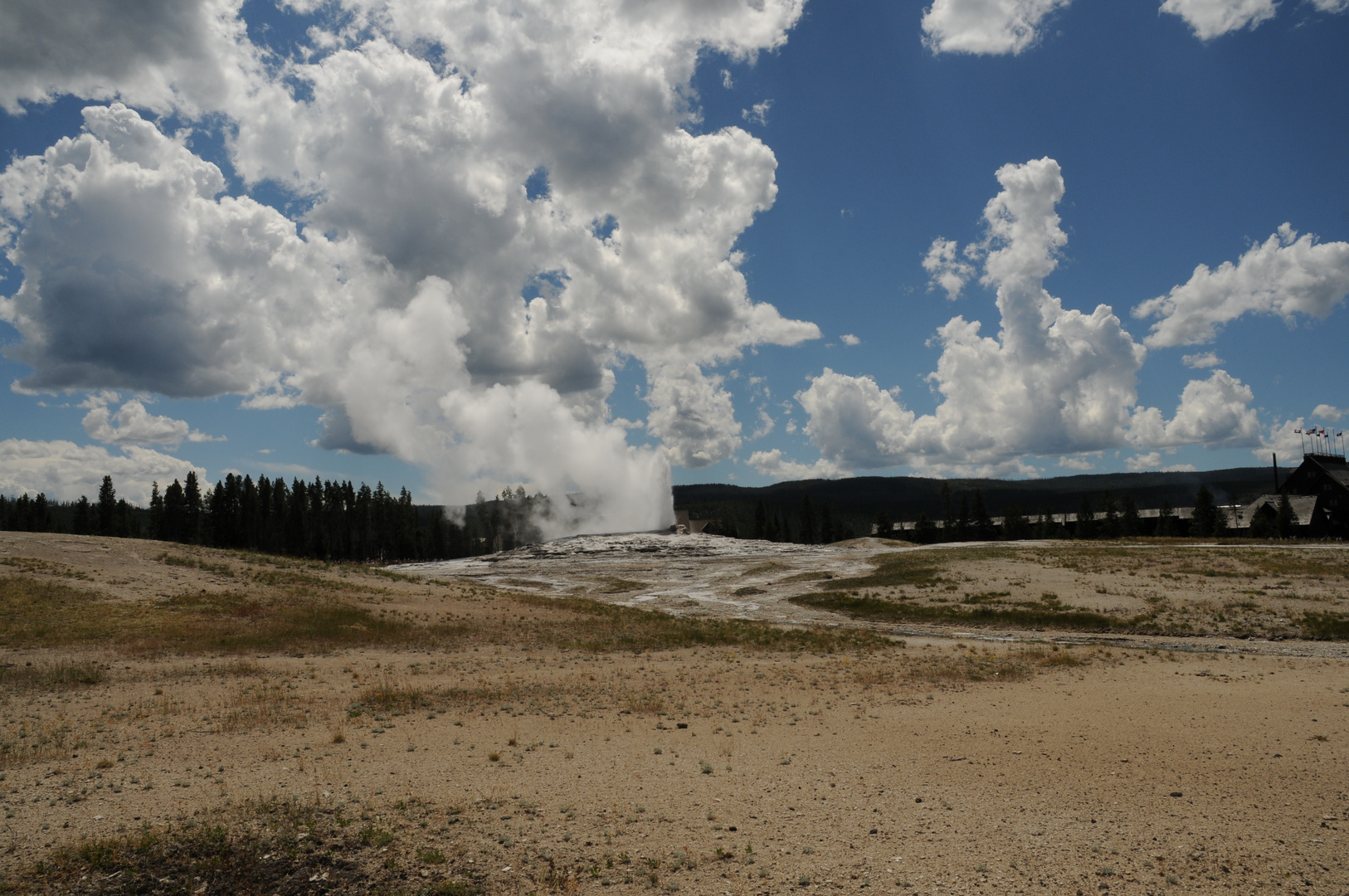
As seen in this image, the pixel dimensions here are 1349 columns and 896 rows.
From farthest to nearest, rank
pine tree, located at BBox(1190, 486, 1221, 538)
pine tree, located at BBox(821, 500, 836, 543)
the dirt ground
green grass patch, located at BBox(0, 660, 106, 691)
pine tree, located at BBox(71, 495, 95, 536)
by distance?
1. pine tree, located at BBox(821, 500, 836, 543)
2. pine tree, located at BBox(71, 495, 95, 536)
3. pine tree, located at BBox(1190, 486, 1221, 538)
4. green grass patch, located at BBox(0, 660, 106, 691)
5. the dirt ground

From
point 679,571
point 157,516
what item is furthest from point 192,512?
point 679,571

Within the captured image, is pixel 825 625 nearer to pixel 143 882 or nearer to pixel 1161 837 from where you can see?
pixel 1161 837

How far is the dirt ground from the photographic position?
25.1ft

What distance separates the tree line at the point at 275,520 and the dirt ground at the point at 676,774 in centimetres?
10273

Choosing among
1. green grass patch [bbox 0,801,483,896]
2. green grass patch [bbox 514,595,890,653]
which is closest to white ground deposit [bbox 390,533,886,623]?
green grass patch [bbox 514,595,890,653]

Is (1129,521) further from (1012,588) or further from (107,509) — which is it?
(107,509)

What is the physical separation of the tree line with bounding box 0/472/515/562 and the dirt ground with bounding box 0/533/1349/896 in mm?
102732

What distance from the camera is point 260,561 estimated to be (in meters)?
47.1

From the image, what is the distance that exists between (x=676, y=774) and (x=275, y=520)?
5164 inches

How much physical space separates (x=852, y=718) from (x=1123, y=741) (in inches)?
189

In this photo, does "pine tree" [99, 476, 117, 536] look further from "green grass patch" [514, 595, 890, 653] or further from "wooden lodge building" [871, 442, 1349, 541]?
"wooden lodge building" [871, 442, 1349, 541]

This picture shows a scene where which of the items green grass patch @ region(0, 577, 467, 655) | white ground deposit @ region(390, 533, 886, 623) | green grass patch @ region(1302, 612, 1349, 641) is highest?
green grass patch @ region(0, 577, 467, 655)

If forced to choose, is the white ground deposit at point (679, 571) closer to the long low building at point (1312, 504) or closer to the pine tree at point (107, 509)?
the long low building at point (1312, 504)

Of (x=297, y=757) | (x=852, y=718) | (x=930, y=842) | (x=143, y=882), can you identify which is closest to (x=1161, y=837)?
(x=930, y=842)
